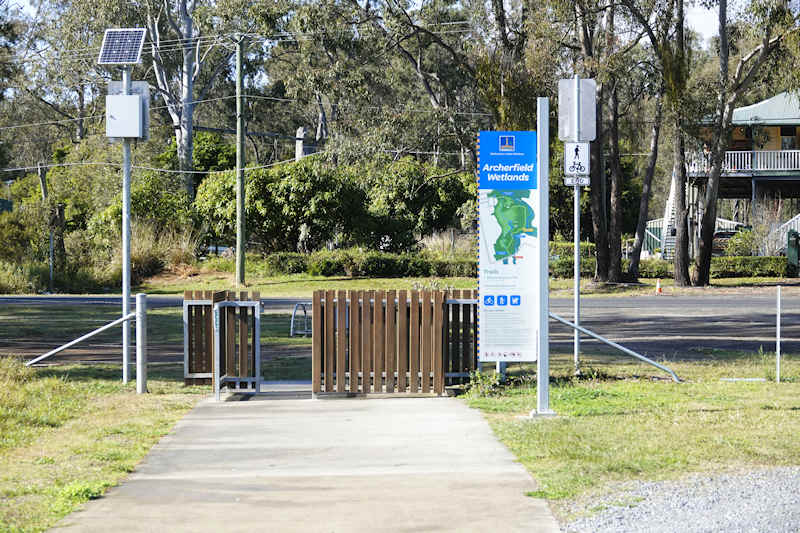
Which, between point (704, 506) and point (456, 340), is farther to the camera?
point (456, 340)

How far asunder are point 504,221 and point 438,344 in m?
1.60

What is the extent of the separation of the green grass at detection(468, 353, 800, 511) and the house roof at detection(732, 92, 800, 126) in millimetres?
39896

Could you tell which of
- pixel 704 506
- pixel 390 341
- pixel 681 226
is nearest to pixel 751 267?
pixel 681 226

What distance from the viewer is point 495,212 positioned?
1059 centimetres

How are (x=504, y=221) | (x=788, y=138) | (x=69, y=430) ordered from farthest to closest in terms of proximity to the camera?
(x=788, y=138) → (x=504, y=221) → (x=69, y=430)

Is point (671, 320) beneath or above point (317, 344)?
beneath

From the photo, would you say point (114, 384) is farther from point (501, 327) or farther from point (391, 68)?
point (391, 68)

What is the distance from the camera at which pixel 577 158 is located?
11141 millimetres

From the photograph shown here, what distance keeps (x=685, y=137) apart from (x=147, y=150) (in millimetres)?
28054

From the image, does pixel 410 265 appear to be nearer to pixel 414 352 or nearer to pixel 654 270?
pixel 654 270

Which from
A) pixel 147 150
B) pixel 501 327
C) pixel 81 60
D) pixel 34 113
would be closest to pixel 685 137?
pixel 501 327

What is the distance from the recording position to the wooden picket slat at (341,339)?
10.6 m

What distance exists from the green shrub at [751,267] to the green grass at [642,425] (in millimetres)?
26644

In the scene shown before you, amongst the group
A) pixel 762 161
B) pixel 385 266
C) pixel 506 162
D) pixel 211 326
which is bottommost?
pixel 211 326
